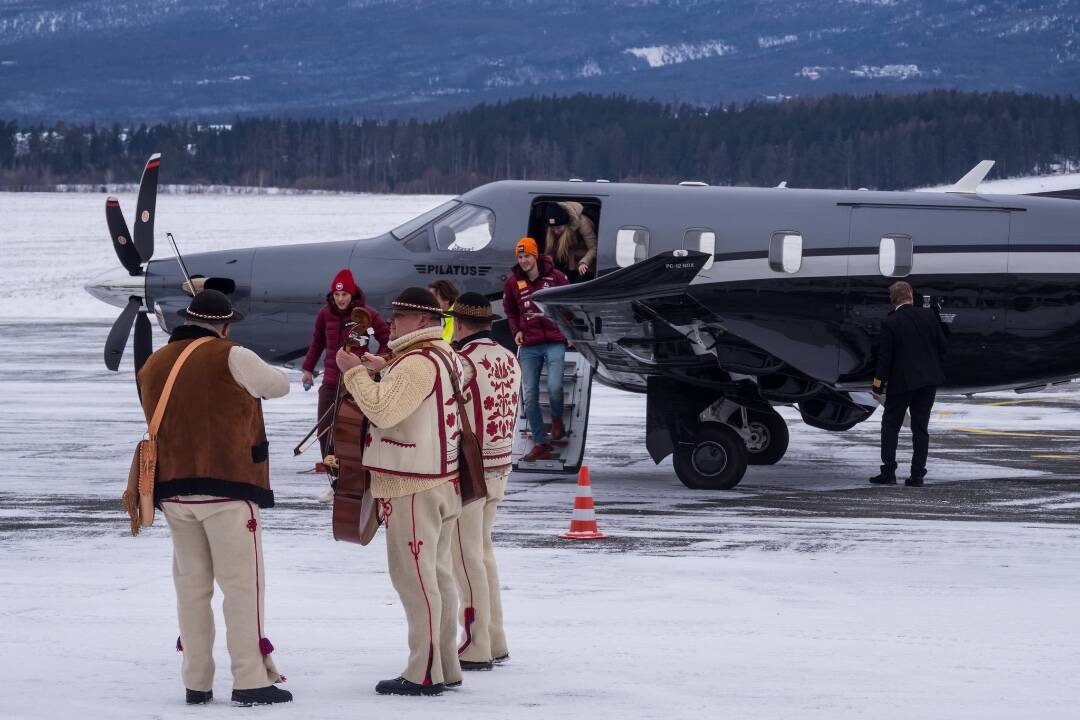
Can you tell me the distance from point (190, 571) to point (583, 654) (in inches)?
78.5

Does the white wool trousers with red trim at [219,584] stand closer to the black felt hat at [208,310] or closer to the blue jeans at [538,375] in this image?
the black felt hat at [208,310]

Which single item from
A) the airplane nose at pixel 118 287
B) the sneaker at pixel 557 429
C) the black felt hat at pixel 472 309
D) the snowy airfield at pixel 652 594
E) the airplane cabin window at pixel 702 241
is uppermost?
the airplane cabin window at pixel 702 241

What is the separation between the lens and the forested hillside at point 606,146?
109000mm

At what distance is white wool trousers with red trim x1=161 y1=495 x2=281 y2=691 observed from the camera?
6.79m

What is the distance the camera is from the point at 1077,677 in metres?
7.27

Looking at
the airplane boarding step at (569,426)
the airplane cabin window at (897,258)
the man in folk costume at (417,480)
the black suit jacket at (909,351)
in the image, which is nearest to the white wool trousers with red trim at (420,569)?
the man in folk costume at (417,480)

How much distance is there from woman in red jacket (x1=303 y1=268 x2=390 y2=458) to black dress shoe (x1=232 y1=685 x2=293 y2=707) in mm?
5812

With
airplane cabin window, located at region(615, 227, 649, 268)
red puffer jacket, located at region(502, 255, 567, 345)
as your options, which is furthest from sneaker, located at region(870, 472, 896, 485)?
red puffer jacket, located at region(502, 255, 567, 345)

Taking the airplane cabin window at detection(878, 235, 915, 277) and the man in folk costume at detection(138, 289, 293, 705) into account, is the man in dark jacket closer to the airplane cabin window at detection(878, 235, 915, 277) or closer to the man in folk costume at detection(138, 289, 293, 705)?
the airplane cabin window at detection(878, 235, 915, 277)

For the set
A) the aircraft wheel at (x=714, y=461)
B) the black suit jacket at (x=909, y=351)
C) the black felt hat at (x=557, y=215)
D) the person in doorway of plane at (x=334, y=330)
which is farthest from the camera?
the black felt hat at (x=557, y=215)

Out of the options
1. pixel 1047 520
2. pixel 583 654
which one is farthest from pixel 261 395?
pixel 1047 520

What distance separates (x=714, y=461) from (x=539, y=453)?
5.05ft

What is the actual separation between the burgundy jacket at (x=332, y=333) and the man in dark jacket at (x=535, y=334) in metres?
1.16

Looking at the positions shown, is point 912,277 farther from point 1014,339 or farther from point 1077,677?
point 1077,677
